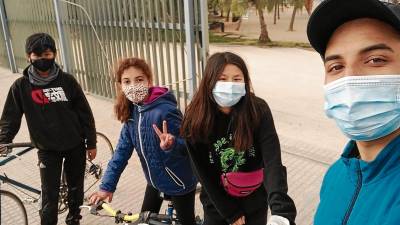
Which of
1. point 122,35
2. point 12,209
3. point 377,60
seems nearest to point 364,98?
point 377,60

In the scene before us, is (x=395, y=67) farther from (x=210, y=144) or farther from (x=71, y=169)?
(x=71, y=169)

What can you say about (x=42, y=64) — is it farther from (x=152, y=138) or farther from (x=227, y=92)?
(x=227, y=92)

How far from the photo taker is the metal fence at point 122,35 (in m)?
5.04

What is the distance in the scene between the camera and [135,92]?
2809 mm

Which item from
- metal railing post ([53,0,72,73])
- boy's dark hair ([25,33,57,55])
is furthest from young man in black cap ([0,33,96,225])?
metal railing post ([53,0,72,73])

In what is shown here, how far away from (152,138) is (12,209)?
1923 millimetres

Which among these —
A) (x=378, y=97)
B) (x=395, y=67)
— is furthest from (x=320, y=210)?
(x=395, y=67)

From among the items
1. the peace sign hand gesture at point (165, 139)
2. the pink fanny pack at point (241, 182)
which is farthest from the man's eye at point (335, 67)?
the peace sign hand gesture at point (165, 139)

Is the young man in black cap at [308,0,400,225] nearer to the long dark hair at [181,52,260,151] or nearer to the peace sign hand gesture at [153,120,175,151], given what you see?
the long dark hair at [181,52,260,151]

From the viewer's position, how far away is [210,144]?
237 centimetres

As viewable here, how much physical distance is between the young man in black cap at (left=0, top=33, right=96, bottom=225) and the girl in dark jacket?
1.45 m

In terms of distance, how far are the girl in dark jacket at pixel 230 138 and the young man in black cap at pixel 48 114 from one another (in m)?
1.45

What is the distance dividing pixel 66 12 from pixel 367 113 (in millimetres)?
7928

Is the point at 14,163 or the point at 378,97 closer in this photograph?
the point at 378,97
